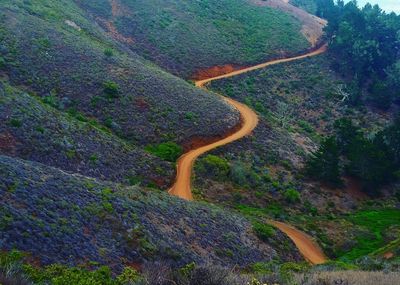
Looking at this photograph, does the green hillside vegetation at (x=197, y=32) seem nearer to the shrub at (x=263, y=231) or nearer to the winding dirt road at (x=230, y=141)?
the winding dirt road at (x=230, y=141)

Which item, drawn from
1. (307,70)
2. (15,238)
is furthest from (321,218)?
(307,70)

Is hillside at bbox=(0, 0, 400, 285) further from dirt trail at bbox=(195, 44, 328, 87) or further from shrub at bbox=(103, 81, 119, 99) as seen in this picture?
dirt trail at bbox=(195, 44, 328, 87)

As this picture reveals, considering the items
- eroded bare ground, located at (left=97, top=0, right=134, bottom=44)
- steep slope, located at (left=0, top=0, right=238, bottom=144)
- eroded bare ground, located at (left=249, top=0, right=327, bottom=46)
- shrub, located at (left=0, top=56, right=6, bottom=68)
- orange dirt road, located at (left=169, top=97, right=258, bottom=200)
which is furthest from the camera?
eroded bare ground, located at (left=249, top=0, right=327, bottom=46)

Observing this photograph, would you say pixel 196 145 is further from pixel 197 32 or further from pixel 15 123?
pixel 197 32

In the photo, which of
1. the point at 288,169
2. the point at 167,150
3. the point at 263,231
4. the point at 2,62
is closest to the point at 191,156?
→ the point at 167,150

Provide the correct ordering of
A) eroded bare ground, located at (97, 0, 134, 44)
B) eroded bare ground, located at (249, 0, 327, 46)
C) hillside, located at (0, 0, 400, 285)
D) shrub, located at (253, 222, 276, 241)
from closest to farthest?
hillside, located at (0, 0, 400, 285) → shrub, located at (253, 222, 276, 241) → eroded bare ground, located at (97, 0, 134, 44) → eroded bare ground, located at (249, 0, 327, 46)

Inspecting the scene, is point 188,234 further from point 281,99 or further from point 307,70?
point 307,70

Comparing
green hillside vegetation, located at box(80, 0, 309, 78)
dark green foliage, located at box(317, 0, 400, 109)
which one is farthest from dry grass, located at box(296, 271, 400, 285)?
dark green foliage, located at box(317, 0, 400, 109)
